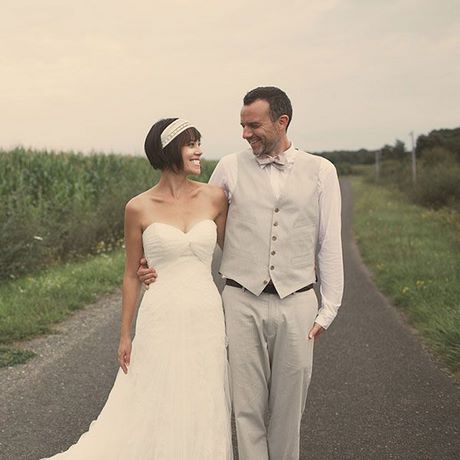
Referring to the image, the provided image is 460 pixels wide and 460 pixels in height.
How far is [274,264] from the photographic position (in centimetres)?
328

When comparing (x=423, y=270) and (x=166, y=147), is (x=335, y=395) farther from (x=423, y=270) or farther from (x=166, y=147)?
(x=423, y=270)

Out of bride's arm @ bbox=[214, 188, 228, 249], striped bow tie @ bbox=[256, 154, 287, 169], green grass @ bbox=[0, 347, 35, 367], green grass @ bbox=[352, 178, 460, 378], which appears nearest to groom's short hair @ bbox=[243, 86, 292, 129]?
striped bow tie @ bbox=[256, 154, 287, 169]

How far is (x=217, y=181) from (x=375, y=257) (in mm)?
9257

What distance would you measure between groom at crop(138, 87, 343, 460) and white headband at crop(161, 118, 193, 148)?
307 millimetres

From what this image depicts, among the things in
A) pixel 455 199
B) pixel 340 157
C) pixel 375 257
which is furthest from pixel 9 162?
pixel 340 157

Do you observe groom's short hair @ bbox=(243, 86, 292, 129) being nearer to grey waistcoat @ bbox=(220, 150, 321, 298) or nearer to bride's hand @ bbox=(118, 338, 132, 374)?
grey waistcoat @ bbox=(220, 150, 321, 298)

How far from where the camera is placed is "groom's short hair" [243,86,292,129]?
3.25 meters

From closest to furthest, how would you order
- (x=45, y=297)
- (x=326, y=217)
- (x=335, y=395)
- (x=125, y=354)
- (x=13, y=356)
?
(x=326, y=217)
(x=125, y=354)
(x=335, y=395)
(x=13, y=356)
(x=45, y=297)

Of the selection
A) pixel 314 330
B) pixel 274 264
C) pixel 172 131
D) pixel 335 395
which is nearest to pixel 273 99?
pixel 172 131

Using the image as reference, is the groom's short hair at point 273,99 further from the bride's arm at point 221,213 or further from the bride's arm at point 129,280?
the bride's arm at point 129,280

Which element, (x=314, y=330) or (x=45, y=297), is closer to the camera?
(x=314, y=330)

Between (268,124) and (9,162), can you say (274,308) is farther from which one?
(9,162)

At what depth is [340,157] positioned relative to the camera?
379 feet

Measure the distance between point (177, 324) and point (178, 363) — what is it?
7.8 inches
